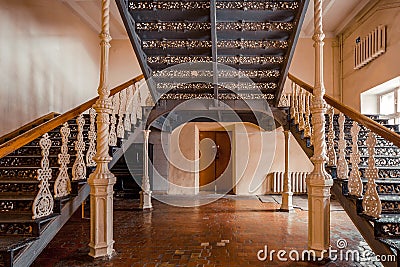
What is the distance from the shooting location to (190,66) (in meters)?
4.93

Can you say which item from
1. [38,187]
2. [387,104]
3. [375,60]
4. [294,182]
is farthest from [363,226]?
[294,182]

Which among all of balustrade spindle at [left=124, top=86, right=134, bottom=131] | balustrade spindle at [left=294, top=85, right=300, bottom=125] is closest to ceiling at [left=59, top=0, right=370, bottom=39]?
balustrade spindle at [left=294, top=85, right=300, bottom=125]

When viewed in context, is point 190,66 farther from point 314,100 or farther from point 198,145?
point 198,145

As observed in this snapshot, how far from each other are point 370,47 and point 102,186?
585cm

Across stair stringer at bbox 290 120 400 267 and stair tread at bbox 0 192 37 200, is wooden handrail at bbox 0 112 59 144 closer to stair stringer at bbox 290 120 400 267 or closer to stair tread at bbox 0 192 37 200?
stair tread at bbox 0 192 37 200

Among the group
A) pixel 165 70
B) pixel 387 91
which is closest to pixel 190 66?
pixel 165 70

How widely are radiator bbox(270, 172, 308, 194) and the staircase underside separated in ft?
10.4

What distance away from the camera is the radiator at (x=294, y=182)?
8039 millimetres

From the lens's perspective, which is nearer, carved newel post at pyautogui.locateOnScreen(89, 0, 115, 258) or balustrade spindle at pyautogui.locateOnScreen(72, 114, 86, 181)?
carved newel post at pyautogui.locateOnScreen(89, 0, 115, 258)

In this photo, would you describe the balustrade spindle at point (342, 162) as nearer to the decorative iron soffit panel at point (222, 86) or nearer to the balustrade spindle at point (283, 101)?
the decorative iron soffit panel at point (222, 86)

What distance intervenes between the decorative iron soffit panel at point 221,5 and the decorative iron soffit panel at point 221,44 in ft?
1.79

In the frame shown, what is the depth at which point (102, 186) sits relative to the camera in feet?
10.9

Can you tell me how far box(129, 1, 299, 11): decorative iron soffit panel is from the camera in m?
3.98

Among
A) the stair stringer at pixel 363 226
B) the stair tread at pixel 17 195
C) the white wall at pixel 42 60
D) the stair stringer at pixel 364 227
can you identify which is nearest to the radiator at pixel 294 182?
the stair stringer at pixel 363 226
